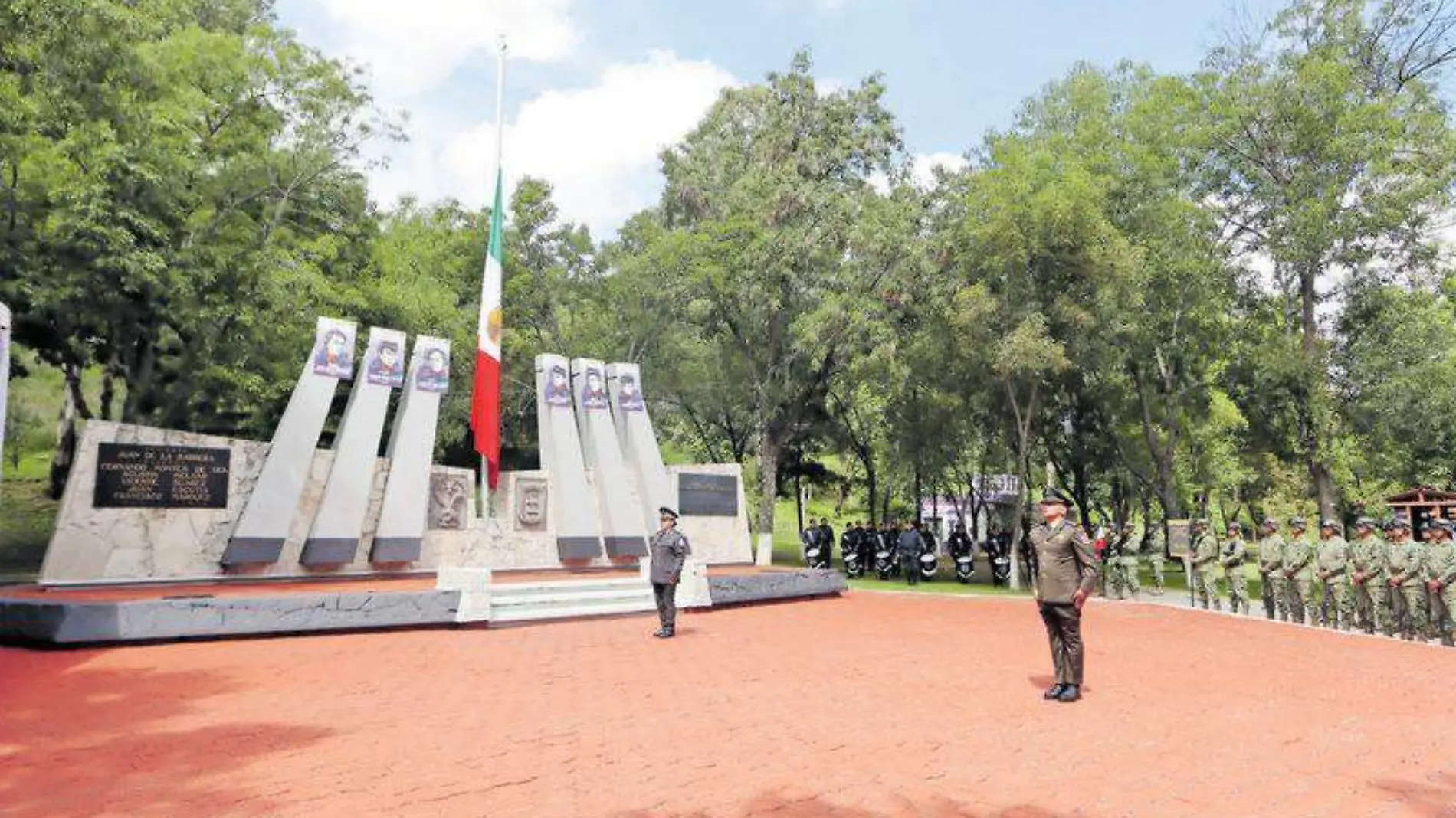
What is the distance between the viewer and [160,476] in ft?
43.3

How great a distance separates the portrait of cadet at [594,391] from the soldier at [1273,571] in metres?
11.9

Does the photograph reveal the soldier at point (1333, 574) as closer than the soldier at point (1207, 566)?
Yes

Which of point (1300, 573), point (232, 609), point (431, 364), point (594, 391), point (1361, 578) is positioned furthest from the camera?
point (594, 391)

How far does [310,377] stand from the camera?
14.7 metres

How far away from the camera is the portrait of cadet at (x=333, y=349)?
1473 centimetres

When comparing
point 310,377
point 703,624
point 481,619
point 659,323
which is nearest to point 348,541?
point 310,377

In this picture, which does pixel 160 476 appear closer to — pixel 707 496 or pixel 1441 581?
pixel 707 496

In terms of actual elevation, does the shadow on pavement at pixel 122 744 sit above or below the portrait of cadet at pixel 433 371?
below

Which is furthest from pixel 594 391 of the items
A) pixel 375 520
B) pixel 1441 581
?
pixel 1441 581

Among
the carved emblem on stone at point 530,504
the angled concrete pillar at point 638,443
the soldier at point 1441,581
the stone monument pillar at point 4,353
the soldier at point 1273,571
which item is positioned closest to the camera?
the stone monument pillar at point 4,353

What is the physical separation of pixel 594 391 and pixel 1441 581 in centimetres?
1382

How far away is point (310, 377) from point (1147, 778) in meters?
13.5

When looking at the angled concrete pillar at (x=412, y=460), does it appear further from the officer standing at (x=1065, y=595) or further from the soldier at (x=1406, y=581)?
Answer: the soldier at (x=1406, y=581)

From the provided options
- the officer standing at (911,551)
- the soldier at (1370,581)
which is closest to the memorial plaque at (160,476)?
the officer standing at (911,551)
